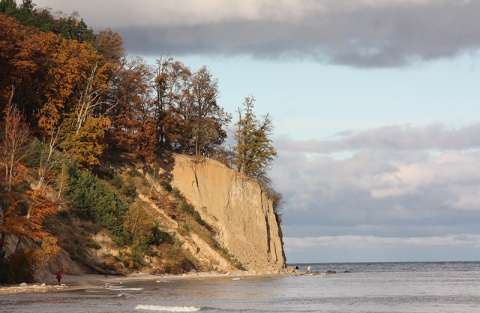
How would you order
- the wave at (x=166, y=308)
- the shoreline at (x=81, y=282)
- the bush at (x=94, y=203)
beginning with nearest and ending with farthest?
1. the wave at (x=166, y=308)
2. the shoreline at (x=81, y=282)
3. the bush at (x=94, y=203)

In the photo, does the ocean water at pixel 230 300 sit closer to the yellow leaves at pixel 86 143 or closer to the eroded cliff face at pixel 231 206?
the yellow leaves at pixel 86 143

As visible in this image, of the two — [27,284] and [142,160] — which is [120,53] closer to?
[142,160]

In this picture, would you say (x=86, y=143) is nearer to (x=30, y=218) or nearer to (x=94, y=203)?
(x=94, y=203)

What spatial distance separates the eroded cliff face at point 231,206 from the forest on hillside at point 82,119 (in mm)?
3892

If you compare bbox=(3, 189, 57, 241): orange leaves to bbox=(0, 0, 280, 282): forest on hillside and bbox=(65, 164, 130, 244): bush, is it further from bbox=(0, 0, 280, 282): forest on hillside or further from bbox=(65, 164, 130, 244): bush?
bbox=(65, 164, 130, 244): bush

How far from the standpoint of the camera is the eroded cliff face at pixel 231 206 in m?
85.9

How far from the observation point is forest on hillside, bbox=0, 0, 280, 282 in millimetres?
60103

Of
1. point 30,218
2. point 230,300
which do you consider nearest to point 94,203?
point 30,218

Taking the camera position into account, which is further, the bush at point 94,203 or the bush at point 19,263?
the bush at point 94,203

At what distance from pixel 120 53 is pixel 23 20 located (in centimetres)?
1313

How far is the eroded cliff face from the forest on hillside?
12.8 ft

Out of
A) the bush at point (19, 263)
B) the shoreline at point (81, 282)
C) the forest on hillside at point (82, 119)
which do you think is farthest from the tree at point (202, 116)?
the bush at point (19, 263)

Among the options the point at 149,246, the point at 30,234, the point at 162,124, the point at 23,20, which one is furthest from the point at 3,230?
the point at 23,20

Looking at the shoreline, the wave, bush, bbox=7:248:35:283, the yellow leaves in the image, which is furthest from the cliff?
the wave
